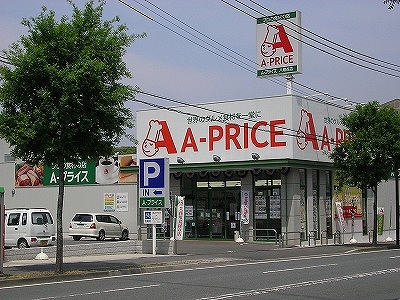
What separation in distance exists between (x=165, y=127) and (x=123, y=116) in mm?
20364

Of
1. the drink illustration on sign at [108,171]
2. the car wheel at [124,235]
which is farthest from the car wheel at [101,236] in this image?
the drink illustration on sign at [108,171]

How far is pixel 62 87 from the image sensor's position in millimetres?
18500

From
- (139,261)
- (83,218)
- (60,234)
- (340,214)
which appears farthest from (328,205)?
(60,234)

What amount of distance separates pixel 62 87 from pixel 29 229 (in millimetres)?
13867

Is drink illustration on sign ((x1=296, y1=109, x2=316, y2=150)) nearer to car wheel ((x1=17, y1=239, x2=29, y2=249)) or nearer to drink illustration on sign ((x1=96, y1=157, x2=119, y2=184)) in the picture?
drink illustration on sign ((x1=96, y1=157, x2=119, y2=184))

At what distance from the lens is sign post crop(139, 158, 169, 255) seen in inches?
1091

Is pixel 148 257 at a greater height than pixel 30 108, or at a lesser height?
lesser

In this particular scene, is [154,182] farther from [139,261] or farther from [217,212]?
[217,212]

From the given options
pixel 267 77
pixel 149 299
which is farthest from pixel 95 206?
pixel 149 299

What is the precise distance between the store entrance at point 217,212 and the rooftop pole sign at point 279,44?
718cm

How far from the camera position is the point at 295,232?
35969 mm

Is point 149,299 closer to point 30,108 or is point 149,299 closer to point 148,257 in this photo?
point 30,108

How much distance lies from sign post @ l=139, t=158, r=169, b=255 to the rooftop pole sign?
12.9m

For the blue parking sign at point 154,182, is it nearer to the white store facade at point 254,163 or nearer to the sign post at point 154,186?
the sign post at point 154,186
